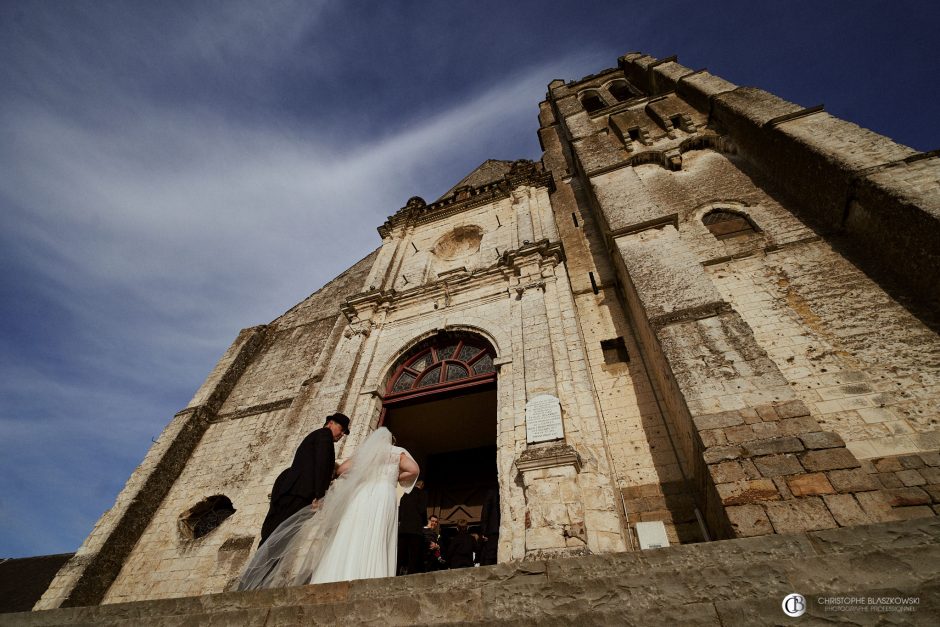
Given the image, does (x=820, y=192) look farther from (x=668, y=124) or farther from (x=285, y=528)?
(x=285, y=528)

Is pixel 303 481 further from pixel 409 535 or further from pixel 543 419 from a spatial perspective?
pixel 543 419

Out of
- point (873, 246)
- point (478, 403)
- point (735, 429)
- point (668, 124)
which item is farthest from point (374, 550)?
point (668, 124)

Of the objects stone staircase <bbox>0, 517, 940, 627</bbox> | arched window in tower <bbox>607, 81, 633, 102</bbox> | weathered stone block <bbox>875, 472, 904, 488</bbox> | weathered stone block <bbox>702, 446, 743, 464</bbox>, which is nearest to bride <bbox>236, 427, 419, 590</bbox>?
stone staircase <bbox>0, 517, 940, 627</bbox>

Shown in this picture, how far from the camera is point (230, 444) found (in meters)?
7.99

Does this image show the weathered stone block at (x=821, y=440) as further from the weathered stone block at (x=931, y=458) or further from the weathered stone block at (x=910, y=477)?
the weathered stone block at (x=931, y=458)

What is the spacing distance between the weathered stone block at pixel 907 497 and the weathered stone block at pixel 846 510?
98 centimetres

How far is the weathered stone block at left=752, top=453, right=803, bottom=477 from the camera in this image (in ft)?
10.3

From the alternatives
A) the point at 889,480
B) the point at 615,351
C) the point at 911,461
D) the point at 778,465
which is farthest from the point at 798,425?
the point at 615,351

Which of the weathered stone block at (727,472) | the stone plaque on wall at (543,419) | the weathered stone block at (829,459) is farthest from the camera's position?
the stone plaque on wall at (543,419)

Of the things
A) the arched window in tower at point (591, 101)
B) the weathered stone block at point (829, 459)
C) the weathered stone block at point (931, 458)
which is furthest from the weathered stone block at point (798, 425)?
the arched window in tower at point (591, 101)

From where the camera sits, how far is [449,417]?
7.54 m

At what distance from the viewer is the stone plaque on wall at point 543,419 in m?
4.75

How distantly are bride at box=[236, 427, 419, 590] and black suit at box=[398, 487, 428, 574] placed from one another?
2.78ft

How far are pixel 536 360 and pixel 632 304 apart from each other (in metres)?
2.02
